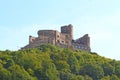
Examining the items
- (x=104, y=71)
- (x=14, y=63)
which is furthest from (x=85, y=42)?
(x=14, y=63)

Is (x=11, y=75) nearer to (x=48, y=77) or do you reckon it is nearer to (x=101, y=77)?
(x=48, y=77)

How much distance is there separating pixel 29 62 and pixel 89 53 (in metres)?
21.2

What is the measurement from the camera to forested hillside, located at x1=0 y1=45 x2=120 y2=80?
150750 millimetres

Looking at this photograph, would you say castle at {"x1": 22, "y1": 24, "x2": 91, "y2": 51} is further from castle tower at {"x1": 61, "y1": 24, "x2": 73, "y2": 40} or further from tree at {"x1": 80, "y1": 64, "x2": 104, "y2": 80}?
tree at {"x1": 80, "y1": 64, "x2": 104, "y2": 80}

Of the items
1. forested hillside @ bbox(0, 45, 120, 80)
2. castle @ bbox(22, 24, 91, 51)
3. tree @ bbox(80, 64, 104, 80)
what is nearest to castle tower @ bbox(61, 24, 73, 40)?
castle @ bbox(22, 24, 91, 51)

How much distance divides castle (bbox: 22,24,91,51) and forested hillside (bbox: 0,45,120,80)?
5.22 feet

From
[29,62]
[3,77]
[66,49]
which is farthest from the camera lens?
[66,49]

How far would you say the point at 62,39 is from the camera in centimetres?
17338

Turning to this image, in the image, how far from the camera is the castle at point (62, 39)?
172m

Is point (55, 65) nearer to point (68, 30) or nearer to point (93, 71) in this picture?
point (93, 71)

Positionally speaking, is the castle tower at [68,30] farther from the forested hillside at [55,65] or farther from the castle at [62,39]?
the forested hillside at [55,65]

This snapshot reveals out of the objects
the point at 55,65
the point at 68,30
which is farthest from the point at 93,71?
the point at 68,30

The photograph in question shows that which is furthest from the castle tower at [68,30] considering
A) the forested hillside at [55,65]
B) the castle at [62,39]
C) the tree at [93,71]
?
the tree at [93,71]

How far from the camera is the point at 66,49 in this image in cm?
17088
